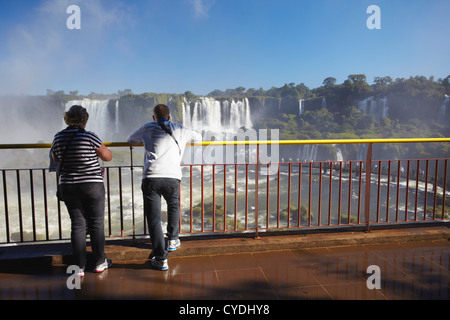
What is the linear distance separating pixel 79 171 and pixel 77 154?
0.14 m

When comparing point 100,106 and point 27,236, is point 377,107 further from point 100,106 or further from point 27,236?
point 27,236

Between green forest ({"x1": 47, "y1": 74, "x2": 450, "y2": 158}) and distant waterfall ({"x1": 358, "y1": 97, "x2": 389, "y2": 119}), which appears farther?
distant waterfall ({"x1": 358, "y1": 97, "x2": 389, "y2": 119})

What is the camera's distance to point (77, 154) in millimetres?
2518

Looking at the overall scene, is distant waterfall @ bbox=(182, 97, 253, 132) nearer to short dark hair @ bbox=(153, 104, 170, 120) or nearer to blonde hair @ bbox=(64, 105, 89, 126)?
short dark hair @ bbox=(153, 104, 170, 120)

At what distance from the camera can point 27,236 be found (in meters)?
18.3

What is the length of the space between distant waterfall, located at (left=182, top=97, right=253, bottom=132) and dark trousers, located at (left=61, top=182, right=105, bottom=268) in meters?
41.3

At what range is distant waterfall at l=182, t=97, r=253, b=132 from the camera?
45312 millimetres

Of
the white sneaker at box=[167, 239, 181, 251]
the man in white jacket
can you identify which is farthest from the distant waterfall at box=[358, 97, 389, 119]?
the man in white jacket

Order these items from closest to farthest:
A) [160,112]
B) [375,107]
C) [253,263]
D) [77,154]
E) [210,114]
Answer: [77,154] → [160,112] → [253,263] → [210,114] → [375,107]

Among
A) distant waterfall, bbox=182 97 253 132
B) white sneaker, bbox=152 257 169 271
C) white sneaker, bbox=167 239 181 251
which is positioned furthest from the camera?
distant waterfall, bbox=182 97 253 132

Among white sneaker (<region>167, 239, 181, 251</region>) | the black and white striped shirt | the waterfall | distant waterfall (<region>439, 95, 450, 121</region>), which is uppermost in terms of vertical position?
distant waterfall (<region>439, 95, 450, 121</region>)

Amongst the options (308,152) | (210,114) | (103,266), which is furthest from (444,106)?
(103,266)

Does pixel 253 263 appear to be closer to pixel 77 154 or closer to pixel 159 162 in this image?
pixel 159 162

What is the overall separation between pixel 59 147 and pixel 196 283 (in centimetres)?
155
